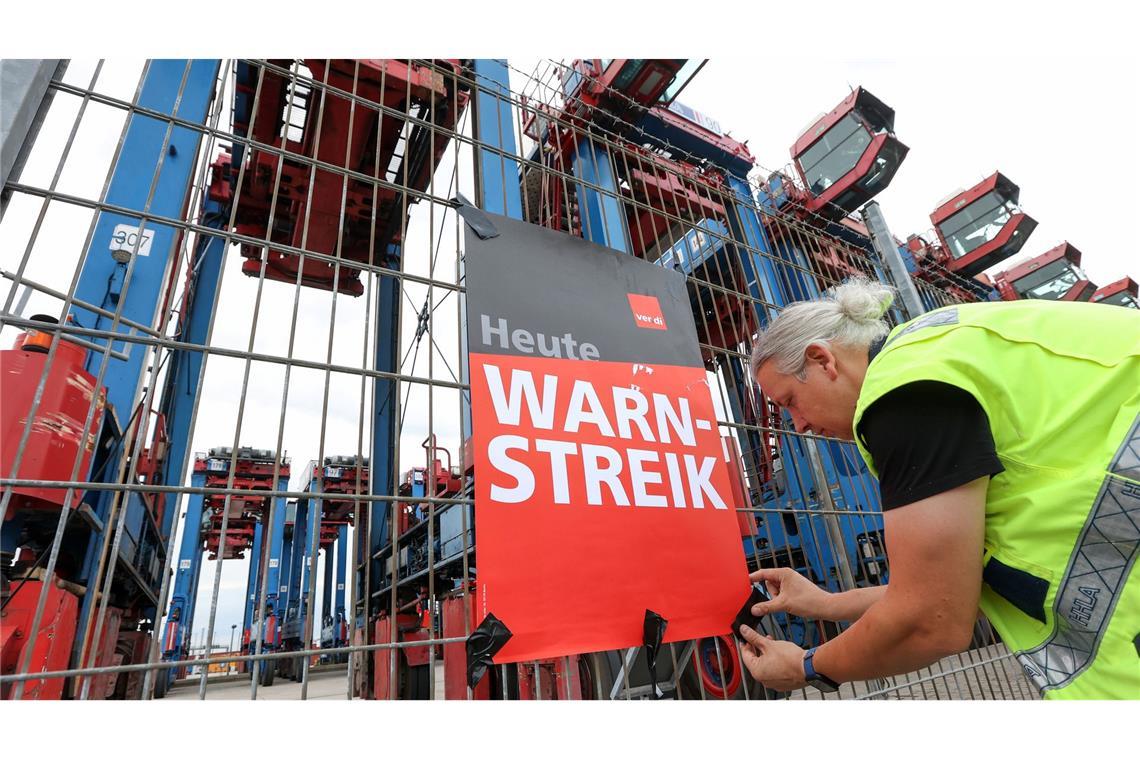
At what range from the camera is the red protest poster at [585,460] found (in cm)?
157

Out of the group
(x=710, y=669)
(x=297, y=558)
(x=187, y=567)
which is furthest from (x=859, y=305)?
(x=297, y=558)

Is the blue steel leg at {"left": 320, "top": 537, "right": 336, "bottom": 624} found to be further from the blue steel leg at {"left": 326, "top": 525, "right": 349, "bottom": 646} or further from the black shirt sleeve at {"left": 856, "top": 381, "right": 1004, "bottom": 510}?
the black shirt sleeve at {"left": 856, "top": 381, "right": 1004, "bottom": 510}

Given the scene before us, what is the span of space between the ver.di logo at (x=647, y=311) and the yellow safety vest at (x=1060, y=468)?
50.3 inches

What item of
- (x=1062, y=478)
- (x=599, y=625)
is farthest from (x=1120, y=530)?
(x=599, y=625)

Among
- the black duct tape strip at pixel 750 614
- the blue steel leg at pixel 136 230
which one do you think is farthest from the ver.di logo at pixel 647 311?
the blue steel leg at pixel 136 230

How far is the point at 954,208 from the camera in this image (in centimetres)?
1341

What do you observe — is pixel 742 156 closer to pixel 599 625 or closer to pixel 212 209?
pixel 212 209

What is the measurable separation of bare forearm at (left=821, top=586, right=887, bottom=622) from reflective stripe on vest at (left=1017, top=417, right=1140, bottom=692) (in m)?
0.65

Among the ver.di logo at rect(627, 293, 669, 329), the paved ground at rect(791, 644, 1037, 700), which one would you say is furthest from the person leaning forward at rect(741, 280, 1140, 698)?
the paved ground at rect(791, 644, 1037, 700)

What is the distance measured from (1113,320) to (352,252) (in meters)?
7.37

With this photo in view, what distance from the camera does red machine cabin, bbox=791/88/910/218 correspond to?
9.31m

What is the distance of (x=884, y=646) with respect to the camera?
107cm

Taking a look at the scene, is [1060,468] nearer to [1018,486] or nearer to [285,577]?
[1018,486]

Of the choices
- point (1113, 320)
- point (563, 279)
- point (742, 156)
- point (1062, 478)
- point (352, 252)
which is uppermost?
point (742, 156)
